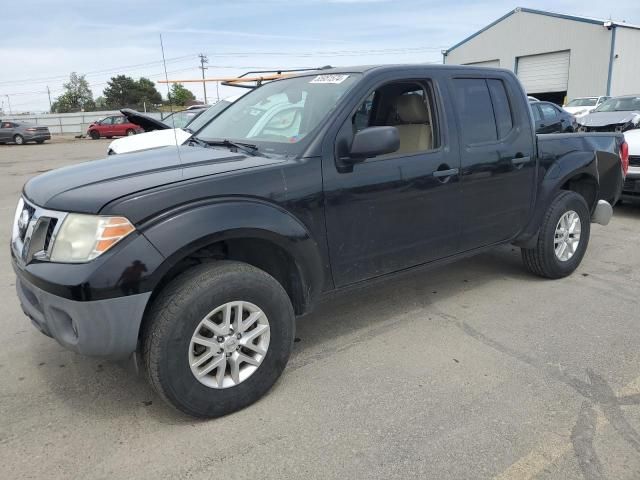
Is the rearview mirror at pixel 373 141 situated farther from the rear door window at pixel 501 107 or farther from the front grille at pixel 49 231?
the front grille at pixel 49 231

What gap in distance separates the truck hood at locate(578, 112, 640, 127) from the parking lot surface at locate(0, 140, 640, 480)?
926 centimetres

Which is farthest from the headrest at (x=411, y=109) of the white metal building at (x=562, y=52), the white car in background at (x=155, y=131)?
the white metal building at (x=562, y=52)

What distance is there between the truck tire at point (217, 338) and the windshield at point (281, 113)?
0.89 m

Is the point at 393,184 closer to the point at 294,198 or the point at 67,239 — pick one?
the point at 294,198

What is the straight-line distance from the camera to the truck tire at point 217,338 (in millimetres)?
2492

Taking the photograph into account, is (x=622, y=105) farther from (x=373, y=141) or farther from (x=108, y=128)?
(x=108, y=128)

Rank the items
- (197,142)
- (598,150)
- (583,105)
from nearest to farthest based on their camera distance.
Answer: (197,142) → (598,150) → (583,105)

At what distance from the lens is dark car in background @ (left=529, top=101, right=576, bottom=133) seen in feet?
40.4

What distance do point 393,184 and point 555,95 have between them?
3339cm

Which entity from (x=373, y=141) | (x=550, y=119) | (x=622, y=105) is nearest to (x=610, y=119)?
(x=550, y=119)

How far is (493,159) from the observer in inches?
153

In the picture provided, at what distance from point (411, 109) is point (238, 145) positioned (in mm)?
1321

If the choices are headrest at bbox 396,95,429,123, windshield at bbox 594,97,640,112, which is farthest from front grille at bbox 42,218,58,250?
windshield at bbox 594,97,640,112

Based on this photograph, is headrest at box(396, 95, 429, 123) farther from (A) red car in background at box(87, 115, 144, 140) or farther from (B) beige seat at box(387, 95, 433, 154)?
(A) red car in background at box(87, 115, 144, 140)
